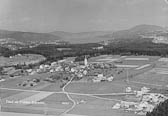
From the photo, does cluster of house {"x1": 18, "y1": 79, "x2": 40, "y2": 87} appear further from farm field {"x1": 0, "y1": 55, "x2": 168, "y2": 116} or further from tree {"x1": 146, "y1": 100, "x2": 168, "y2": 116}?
tree {"x1": 146, "y1": 100, "x2": 168, "y2": 116}

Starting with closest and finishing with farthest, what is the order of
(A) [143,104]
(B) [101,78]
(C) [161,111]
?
(C) [161,111] → (A) [143,104] → (B) [101,78]

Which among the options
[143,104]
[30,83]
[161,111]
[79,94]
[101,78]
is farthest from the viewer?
[101,78]

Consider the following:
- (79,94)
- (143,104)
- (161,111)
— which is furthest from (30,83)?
(161,111)

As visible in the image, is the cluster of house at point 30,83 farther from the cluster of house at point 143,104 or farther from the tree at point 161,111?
the tree at point 161,111

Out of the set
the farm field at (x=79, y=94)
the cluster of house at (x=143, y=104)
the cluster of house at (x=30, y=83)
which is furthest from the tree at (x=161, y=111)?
the cluster of house at (x=30, y=83)

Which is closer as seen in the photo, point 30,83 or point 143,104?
point 143,104

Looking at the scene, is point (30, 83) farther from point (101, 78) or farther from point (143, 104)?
point (143, 104)

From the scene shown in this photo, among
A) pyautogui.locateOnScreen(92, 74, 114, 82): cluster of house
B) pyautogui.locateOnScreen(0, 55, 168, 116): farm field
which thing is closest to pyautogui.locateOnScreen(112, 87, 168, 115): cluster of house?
pyautogui.locateOnScreen(0, 55, 168, 116): farm field

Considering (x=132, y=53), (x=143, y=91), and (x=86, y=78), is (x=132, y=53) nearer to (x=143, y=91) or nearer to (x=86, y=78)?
(x=86, y=78)
